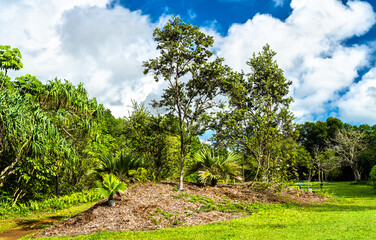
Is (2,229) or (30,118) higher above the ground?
(30,118)

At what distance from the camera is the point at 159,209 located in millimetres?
8141

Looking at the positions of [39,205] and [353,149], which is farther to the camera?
[353,149]

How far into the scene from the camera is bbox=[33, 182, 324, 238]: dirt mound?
7.16 m

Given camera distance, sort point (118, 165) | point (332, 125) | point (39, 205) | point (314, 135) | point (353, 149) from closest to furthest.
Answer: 1. point (118, 165)
2. point (39, 205)
3. point (353, 149)
4. point (332, 125)
5. point (314, 135)

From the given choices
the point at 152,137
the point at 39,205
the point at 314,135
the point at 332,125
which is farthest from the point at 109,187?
the point at 332,125

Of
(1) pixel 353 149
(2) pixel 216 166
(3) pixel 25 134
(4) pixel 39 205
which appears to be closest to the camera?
(3) pixel 25 134

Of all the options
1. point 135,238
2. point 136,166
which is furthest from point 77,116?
point 135,238

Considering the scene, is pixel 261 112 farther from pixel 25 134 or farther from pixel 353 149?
pixel 353 149

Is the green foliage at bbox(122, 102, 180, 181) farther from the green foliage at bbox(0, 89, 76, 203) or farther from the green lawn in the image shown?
the green lawn

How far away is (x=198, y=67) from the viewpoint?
1108cm

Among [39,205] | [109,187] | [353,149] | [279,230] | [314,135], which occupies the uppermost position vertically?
[314,135]

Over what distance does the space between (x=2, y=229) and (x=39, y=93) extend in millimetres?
6158

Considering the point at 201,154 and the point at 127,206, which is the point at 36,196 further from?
the point at 201,154

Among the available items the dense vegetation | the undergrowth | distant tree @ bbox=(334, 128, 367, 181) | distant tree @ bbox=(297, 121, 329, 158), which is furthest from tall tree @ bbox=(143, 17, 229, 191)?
distant tree @ bbox=(297, 121, 329, 158)
